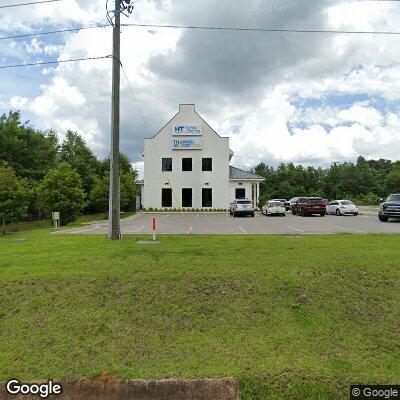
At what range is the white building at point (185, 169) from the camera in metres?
42.8

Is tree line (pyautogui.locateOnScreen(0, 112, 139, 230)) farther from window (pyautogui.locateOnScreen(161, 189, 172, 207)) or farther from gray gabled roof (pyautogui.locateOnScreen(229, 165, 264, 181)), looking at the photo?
gray gabled roof (pyautogui.locateOnScreen(229, 165, 264, 181))

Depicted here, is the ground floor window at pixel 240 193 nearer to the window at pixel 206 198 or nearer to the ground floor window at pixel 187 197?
the window at pixel 206 198

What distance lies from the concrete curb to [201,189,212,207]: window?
124 ft

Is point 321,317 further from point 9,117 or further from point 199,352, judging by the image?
point 9,117

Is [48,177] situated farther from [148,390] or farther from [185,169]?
[148,390]

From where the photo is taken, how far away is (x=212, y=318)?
6.50 meters

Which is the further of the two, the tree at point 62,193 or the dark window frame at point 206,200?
the dark window frame at point 206,200

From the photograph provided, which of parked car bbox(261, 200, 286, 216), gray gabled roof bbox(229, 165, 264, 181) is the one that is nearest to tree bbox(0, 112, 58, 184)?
gray gabled roof bbox(229, 165, 264, 181)

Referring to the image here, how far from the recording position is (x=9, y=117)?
47.0 meters

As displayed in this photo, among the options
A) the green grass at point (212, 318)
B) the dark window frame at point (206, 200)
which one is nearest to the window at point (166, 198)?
the dark window frame at point (206, 200)

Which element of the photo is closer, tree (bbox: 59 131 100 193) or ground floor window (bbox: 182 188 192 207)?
ground floor window (bbox: 182 188 192 207)

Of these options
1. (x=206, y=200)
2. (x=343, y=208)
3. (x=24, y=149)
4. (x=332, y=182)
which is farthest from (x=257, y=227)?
(x=332, y=182)

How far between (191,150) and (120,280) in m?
36.0

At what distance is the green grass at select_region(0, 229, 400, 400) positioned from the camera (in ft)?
17.2
